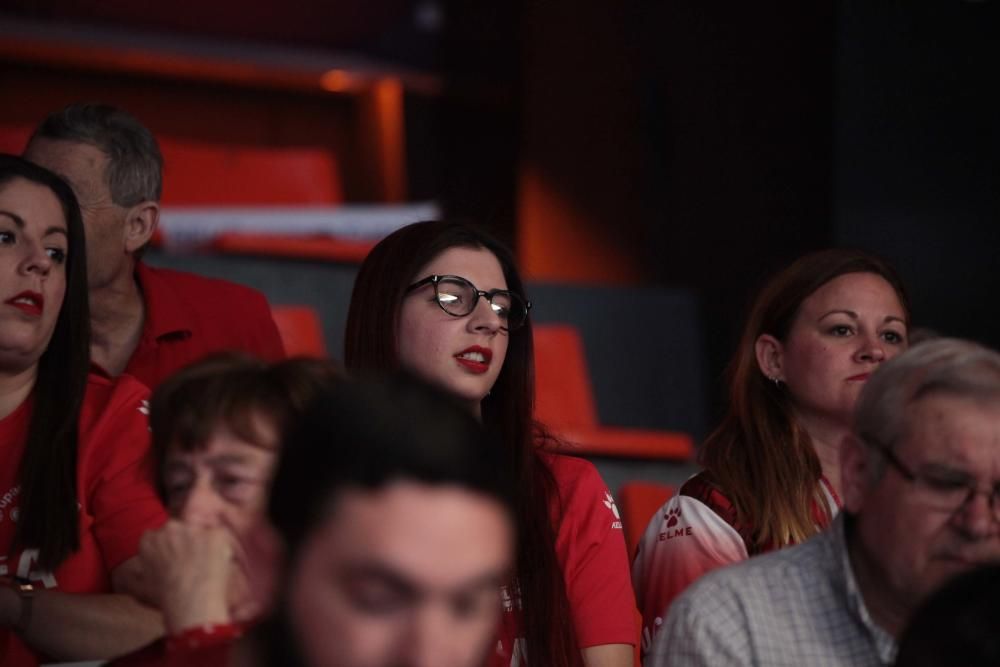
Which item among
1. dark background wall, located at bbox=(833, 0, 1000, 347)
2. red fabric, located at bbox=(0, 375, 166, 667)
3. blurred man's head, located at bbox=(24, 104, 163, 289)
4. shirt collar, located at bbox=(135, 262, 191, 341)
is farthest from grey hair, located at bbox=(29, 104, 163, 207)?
dark background wall, located at bbox=(833, 0, 1000, 347)

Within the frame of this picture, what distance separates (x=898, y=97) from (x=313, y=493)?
3.61 metres

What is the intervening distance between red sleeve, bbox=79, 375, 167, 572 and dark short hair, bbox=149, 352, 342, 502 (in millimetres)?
481

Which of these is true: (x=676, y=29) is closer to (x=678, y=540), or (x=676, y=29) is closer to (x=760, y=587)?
(x=678, y=540)

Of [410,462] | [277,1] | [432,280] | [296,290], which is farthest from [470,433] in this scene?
[277,1]

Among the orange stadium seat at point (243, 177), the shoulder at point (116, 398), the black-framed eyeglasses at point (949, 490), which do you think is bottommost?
the black-framed eyeglasses at point (949, 490)

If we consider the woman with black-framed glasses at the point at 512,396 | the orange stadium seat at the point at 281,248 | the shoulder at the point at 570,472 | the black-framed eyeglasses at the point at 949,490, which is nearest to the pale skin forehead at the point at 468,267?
the woman with black-framed glasses at the point at 512,396

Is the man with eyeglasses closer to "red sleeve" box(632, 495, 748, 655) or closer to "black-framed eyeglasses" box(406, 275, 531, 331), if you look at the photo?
"red sleeve" box(632, 495, 748, 655)

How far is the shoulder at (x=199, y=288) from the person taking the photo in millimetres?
2686

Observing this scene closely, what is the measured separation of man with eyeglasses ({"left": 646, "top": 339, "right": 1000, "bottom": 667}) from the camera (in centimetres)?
140

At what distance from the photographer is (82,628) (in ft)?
5.71

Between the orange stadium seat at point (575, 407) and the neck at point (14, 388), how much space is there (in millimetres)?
1939

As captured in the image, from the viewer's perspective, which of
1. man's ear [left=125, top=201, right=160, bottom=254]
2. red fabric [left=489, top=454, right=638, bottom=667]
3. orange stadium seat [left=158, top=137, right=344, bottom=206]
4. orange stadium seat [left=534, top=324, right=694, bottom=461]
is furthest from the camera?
orange stadium seat [left=158, top=137, right=344, bottom=206]

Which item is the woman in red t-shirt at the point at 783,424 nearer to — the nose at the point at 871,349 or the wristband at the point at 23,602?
the nose at the point at 871,349

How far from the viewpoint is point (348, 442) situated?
0.97 metres
